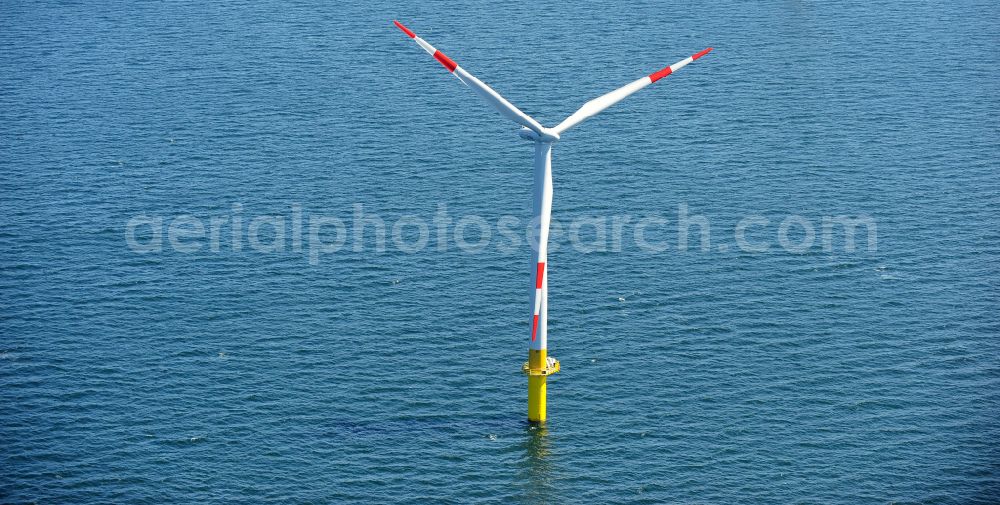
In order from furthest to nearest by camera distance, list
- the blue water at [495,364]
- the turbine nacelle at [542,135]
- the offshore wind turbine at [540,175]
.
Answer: the blue water at [495,364]
the turbine nacelle at [542,135]
the offshore wind turbine at [540,175]

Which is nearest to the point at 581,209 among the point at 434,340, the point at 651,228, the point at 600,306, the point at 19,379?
the point at 651,228

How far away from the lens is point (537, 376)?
140625 millimetres

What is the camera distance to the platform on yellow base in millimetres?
138875

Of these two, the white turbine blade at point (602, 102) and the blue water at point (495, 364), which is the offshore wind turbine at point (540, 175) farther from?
the blue water at point (495, 364)

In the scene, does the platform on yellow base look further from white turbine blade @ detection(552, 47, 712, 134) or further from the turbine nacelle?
white turbine blade @ detection(552, 47, 712, 134)

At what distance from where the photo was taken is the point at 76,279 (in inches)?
6909

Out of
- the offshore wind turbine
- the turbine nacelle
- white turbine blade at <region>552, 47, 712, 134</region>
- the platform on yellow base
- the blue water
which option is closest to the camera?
the offshore wind turbine

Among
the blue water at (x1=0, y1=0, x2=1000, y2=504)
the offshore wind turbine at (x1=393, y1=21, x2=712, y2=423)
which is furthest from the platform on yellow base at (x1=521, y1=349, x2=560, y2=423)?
the blue water at (x1=0, y1=0, x2=1000, y2=504)

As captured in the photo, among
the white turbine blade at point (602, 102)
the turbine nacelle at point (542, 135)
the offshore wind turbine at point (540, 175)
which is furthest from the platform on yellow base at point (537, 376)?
the white turbine blade at point (602, 102)

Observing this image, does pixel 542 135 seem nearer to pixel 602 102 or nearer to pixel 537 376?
pixel 602 102

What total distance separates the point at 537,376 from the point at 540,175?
19263 millimetres

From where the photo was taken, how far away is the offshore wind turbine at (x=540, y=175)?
132 m

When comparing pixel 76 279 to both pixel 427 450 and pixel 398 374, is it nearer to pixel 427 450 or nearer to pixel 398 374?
pixel 398 374

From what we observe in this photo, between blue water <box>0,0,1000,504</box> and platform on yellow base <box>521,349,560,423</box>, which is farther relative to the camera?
platform on yellow base <box>521,349,560,423</box>
